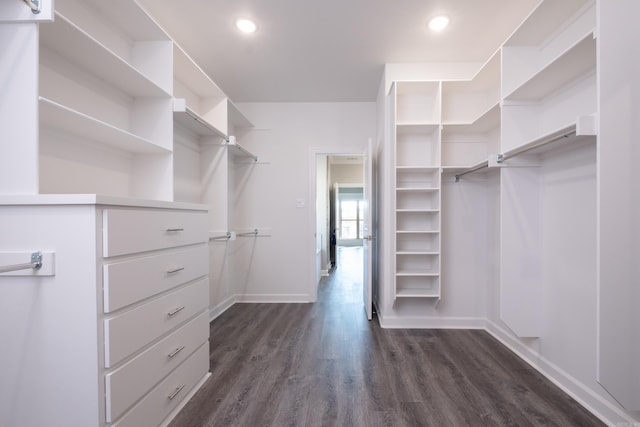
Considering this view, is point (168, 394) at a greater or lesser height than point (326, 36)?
lesser

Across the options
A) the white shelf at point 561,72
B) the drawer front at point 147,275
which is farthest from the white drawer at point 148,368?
the white shelf at point 561,72

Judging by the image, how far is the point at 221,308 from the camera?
10.1 ft

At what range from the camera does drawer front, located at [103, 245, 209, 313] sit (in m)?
1.04

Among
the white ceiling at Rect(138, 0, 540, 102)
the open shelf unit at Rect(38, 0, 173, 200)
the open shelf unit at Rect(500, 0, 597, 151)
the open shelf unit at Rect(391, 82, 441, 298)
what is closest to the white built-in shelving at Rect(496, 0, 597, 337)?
the open shelf unit at Rect(500, 0, 597, 151)

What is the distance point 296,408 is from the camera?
1.53 metres

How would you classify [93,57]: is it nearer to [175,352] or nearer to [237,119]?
[175,352]

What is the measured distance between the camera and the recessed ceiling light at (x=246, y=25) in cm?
205

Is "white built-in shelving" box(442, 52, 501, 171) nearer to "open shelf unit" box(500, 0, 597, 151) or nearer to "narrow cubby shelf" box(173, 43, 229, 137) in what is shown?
"open shelf unit" box(500, 0, 597, 151)

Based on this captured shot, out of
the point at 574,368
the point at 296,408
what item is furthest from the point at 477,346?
the point at 296,408

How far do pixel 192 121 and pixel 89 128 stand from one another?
3.01 ft

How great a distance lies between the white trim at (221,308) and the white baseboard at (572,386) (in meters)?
2.79

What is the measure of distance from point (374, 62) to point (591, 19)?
1.53 meters

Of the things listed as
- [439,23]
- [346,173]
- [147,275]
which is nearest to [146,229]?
[147,275]

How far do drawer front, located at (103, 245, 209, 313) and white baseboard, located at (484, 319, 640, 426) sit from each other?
2391mm
